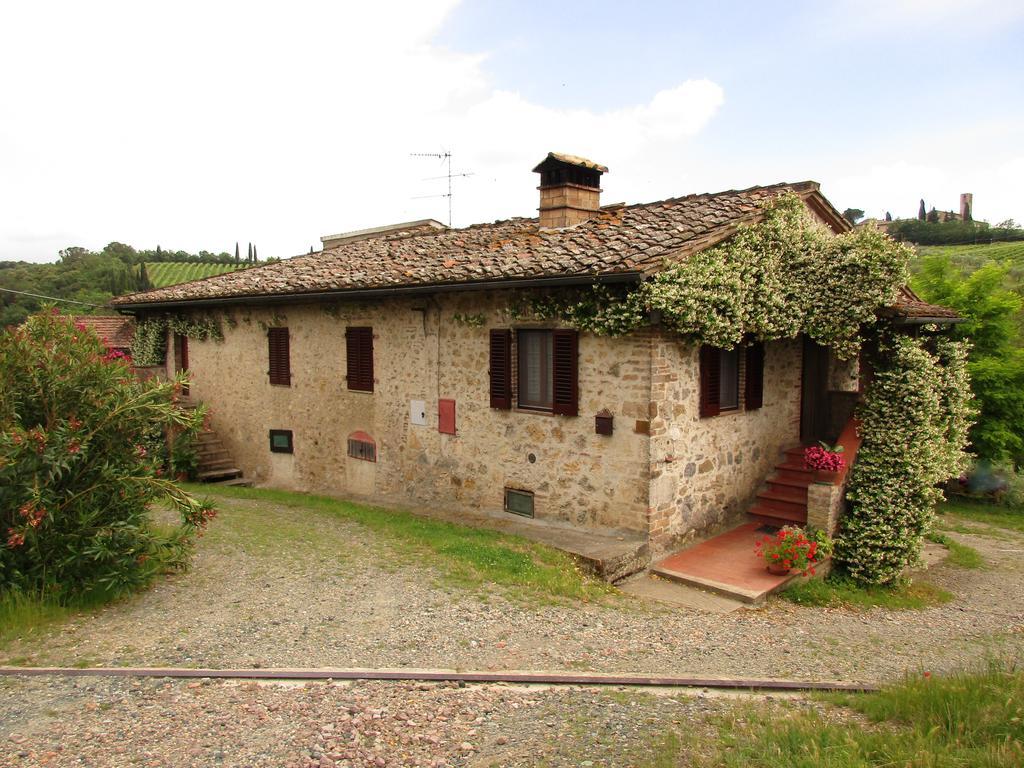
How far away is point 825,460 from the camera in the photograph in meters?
9.60

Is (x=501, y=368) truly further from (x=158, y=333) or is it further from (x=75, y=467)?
(x=158, y=333)

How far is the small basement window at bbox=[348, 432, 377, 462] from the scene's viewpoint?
12492 millimetres

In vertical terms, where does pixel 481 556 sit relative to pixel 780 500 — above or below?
below

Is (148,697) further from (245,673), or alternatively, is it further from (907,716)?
(907,716)

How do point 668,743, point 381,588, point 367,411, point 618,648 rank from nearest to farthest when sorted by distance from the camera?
point 668,743
point 618,648
point 381,588
point 367,411

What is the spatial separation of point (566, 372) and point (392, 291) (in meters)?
3.20

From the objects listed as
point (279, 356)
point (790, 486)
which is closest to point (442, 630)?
point (790, 486)

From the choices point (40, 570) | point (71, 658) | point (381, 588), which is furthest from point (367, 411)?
point (71, 658)

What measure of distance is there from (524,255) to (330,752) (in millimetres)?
7306

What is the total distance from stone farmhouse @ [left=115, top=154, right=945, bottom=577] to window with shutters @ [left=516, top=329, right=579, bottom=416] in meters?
0.03

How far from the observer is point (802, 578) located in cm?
903

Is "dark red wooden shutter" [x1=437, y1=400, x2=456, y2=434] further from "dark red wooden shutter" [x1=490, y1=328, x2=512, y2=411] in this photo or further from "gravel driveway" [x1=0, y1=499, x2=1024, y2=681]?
"gravel driveway" [x1=0, y1=499, x2=1024, y2=681]

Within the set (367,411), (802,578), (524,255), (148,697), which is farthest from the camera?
(367,411)

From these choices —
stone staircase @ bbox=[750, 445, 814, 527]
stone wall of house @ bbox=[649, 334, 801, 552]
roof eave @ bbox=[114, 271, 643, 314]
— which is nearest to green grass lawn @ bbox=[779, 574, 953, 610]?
stone staircase @ bbox=[750, 445, 814, 527]
